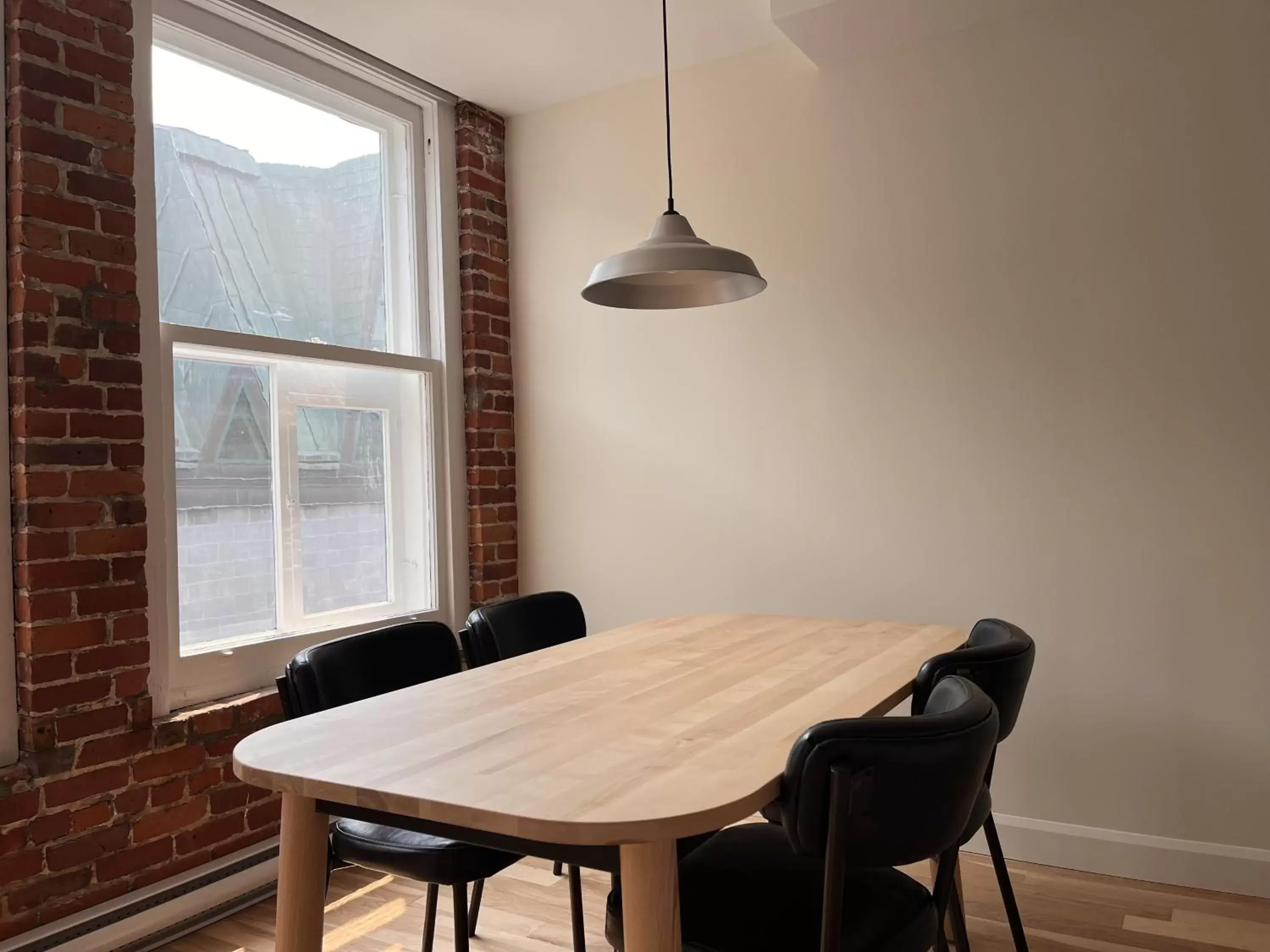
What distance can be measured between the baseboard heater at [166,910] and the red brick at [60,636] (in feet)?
2.28

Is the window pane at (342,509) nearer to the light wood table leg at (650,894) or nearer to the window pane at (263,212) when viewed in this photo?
the window pane at (263,212)

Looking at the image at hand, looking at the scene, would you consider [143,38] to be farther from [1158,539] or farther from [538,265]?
[1158,539]

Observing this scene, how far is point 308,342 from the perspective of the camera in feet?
11.6

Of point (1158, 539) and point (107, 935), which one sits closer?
point (107, 935)

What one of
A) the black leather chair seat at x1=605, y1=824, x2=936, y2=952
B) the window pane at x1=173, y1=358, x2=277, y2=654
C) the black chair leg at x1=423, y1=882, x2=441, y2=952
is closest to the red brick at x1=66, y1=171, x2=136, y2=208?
the window pane at x1=173, y1=358, x2=277, y2=654

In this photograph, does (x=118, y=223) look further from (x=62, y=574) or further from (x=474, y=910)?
(x=474, y=910)

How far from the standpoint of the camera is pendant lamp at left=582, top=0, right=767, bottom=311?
2.34 meters

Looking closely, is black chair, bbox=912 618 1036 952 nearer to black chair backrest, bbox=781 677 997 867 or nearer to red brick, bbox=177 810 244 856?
black chair backrest, bbox=781 677 997 867

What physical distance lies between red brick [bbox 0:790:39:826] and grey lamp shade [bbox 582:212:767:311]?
1.88 meters

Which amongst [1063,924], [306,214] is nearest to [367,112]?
[306,214]

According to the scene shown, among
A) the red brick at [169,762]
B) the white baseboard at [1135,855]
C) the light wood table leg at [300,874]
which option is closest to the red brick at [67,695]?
the red brick at [169,762]

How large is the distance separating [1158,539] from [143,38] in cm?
340

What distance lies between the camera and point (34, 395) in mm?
2541

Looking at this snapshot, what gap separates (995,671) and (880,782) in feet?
2.16
